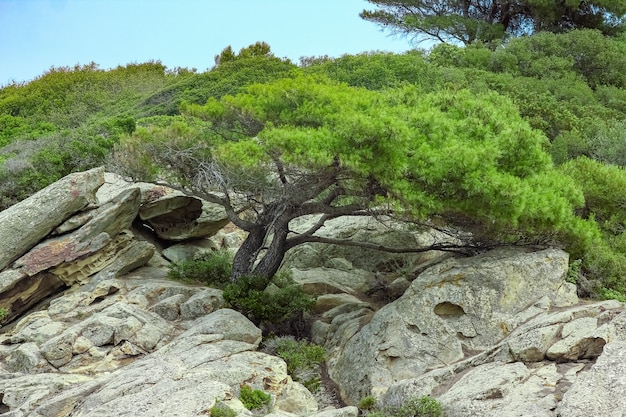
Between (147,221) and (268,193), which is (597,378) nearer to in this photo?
(268,193)

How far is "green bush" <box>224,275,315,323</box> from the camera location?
47.7 feet

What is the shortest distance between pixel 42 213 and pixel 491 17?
105 feet

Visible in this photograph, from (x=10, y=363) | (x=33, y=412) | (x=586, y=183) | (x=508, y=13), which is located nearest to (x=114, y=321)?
(x=10, y=363)

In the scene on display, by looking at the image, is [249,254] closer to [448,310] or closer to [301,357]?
[301,357]

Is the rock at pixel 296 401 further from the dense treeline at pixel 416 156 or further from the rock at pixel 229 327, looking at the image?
the dense treeline at pixel 416 156

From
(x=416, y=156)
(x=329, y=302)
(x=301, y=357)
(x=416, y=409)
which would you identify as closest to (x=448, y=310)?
(x=301, y=357)

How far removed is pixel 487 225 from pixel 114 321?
7.94 meters

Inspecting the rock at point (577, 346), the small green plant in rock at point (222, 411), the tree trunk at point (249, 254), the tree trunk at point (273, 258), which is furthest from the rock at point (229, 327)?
the rock at point (577, 346)

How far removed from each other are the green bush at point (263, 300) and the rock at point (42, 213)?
477 cm

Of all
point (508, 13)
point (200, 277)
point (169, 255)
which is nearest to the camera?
point (200, 277)

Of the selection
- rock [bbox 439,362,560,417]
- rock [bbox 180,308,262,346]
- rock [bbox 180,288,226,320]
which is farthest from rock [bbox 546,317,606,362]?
rock [bbox 180,288,226,320]

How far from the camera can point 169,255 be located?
18.9 meters

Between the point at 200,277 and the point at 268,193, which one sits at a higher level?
the point at 268,193

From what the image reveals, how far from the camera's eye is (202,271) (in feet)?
56.3
